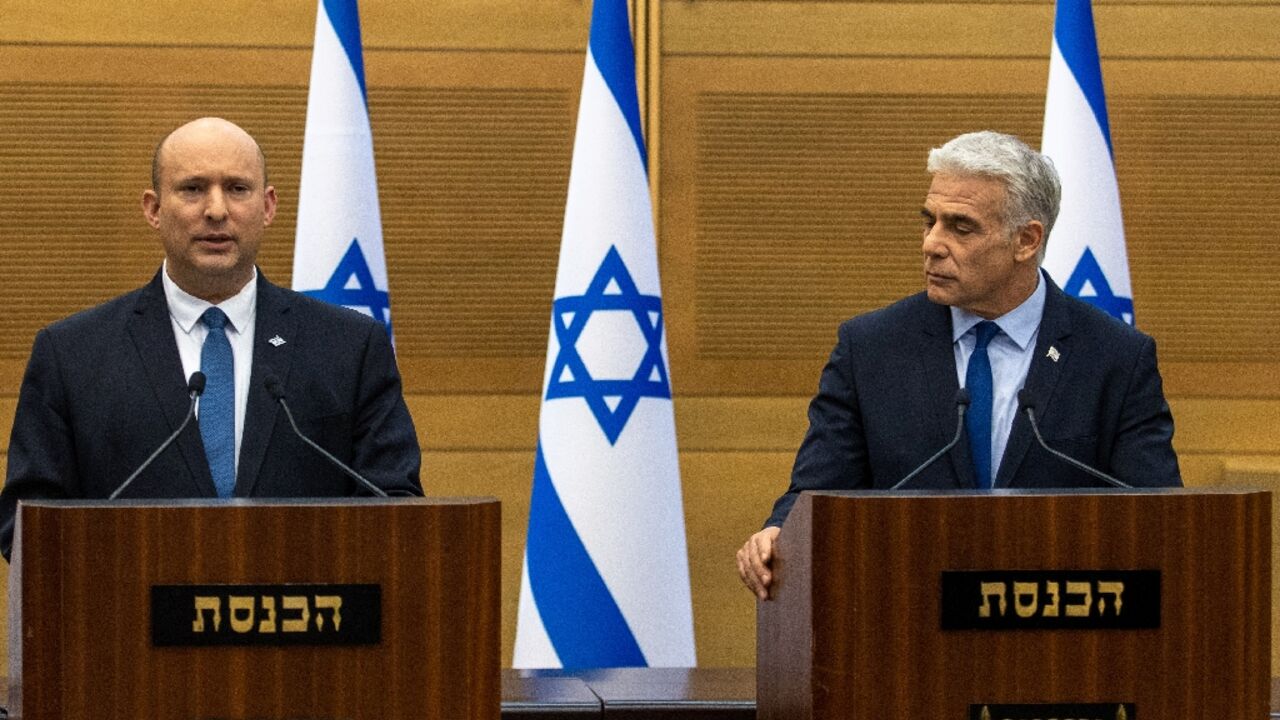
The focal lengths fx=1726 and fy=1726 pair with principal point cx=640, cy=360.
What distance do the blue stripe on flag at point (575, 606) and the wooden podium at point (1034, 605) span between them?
2.12m

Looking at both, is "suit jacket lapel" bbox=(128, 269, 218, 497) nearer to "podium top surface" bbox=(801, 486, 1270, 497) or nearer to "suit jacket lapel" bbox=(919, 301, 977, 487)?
"podium top surface" bbox=(801, 486, 1270, 497)

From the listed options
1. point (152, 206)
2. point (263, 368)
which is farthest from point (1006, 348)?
point (152, 206)

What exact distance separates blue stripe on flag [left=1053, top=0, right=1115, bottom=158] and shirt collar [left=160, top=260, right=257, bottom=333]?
263 cm

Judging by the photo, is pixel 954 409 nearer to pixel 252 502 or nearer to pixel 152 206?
pixel 252 502

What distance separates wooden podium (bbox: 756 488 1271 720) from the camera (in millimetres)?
2021

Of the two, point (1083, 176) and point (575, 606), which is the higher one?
point (1083, 176)

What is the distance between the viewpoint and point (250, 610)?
1.96 m

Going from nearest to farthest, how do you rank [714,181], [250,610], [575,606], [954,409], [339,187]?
1. [250,610]
2. [954,409]
3. [575,606]
4. [339,187]
5. [714,181]

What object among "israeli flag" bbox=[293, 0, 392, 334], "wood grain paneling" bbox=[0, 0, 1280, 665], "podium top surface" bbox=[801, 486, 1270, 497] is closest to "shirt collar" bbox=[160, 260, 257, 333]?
"podium top surface" bbox=[801, 486, 1270, 497]

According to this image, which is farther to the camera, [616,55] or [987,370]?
[616,55]

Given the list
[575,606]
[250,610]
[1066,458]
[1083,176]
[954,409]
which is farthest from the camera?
[1083,176]

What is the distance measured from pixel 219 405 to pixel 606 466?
5.71 ft

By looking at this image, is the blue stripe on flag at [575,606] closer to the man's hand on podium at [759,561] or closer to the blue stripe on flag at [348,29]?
the blue stripe on flag at [348,29]

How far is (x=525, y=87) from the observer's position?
5531 millimetres
